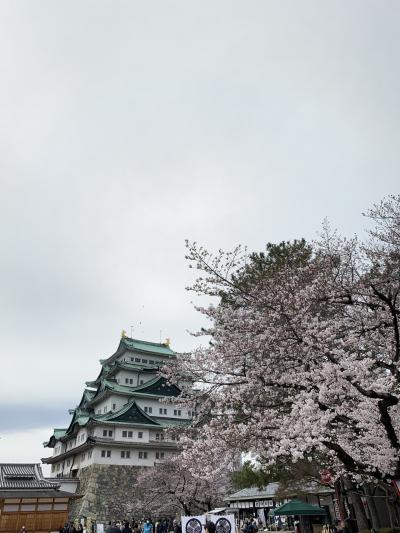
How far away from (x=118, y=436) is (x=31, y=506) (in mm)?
11839

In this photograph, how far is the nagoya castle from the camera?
3828 cm

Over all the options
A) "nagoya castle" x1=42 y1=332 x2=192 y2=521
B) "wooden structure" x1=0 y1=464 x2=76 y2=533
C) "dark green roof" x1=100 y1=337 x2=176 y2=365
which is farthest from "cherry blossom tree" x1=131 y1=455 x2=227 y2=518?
"dark green roof" x1=100 y1=337 x2=176 y2=365

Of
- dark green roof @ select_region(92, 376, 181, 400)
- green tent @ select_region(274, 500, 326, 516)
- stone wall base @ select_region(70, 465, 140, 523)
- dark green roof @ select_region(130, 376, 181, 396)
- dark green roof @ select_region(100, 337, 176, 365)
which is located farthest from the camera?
dark green roof @ select_region(100, 337, 176, 365)

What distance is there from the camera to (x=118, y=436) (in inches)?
1634

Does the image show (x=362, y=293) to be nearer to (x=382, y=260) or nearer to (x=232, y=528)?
(x=382, y=260)

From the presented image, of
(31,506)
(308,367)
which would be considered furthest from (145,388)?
(308,367)

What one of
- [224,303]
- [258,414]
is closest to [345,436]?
[258,414]

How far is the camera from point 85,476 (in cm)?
4012

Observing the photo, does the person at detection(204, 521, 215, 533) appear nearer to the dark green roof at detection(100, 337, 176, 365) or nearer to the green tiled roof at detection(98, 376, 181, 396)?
the green tiled roof at detection(98, 376, 181, 396)

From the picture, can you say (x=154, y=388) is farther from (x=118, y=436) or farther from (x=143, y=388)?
(x=118, y=436)

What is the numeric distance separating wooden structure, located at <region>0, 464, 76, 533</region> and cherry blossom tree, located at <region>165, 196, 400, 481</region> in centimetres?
2405

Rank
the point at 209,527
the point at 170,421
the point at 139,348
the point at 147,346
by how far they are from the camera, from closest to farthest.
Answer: the point at 209,527 → the point at 170,421 → the point at 139,348 → the point at 147,346

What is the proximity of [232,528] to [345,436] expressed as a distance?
8914 millimetres

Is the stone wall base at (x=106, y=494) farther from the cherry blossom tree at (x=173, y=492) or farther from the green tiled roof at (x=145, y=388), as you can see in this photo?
the green tiled roof at (x=145, y=388)
